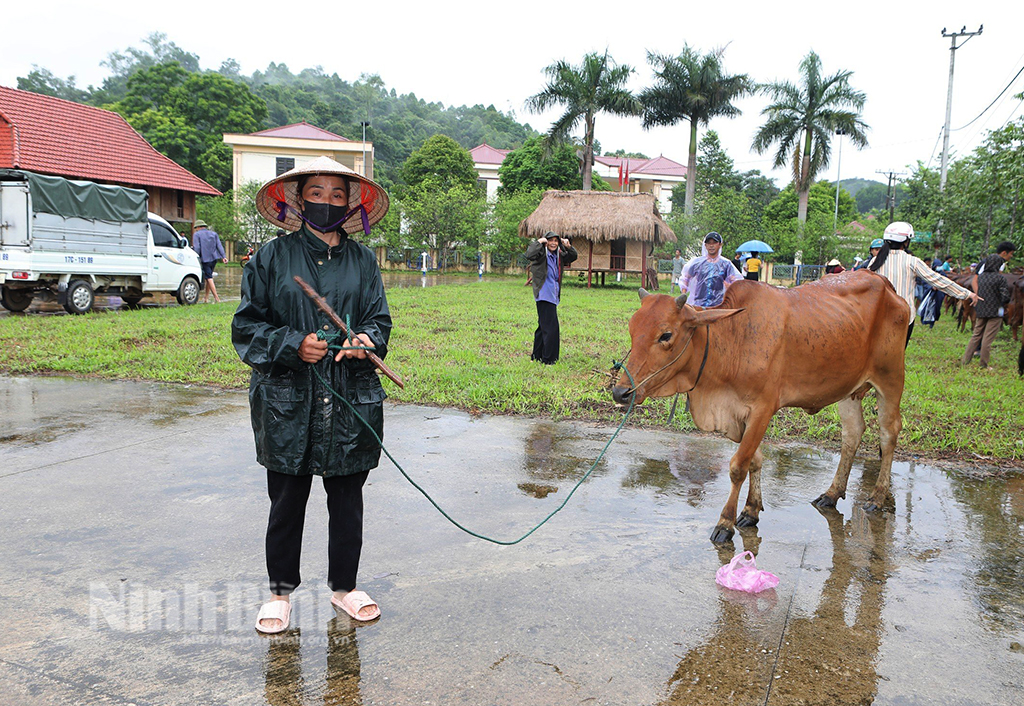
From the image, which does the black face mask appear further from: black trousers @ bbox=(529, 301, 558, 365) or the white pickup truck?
the white pickup truck

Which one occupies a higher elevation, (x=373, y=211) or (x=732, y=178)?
(x=732, y=178)

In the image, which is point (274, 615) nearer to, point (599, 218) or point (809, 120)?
point (599, 218)

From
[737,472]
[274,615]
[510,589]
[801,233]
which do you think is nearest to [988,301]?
[737,472]

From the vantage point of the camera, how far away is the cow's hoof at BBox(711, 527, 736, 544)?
160 inches

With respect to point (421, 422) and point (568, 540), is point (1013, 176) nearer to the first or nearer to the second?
point (421, 422)

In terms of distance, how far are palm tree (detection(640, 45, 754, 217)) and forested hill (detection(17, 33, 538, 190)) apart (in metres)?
23.9

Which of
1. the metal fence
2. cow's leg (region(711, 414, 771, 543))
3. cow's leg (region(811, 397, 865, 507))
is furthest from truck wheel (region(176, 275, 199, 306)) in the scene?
the metal fence

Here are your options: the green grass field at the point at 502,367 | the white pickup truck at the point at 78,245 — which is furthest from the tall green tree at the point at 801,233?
the white pickup truck at the point at 78,245

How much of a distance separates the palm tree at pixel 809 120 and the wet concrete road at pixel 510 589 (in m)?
31.6

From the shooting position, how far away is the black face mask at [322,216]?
3.12 metres

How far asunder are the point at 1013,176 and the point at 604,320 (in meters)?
7.34

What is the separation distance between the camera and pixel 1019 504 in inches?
192

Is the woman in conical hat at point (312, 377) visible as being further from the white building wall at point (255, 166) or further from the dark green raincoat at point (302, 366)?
the white building wall at point (255, 166)

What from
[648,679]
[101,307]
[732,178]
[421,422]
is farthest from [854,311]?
[732,178]
